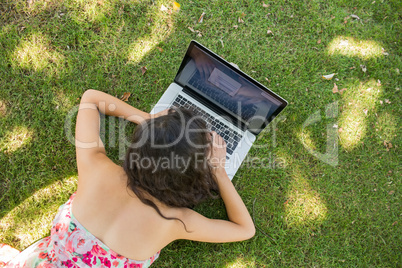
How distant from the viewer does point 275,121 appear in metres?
3.31

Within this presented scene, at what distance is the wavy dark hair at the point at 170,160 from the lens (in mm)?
1730

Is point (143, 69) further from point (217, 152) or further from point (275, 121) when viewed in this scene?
point (275, 121)

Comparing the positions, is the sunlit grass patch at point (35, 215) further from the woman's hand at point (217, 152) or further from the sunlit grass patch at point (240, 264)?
the sunlit grass patch at point (240, 264)

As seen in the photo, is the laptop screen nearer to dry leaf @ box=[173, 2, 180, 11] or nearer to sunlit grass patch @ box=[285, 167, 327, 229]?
sunlit grass patch @ box=[285, 167, 327, 229]

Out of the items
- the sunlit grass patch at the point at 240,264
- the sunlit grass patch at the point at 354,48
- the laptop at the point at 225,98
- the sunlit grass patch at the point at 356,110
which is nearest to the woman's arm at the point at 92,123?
the laptop at the point at 225,98

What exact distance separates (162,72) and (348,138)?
8.01ft

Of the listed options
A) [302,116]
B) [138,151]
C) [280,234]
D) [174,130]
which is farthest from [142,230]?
[302,116]

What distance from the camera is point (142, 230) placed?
1964mm

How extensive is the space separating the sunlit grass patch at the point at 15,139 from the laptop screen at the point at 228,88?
1.88 meters

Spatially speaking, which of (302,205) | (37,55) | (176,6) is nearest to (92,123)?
(37,55)

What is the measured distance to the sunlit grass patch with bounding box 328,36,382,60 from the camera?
140 inches

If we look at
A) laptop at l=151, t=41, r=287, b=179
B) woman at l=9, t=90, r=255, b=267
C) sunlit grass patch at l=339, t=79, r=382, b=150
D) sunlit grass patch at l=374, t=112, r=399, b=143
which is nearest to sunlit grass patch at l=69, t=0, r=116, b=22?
laptop at l=151, t=41, r=287, b=179

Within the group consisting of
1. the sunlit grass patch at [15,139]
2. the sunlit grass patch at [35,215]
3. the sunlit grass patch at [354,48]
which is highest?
the sunlit grass patch at [354,48]

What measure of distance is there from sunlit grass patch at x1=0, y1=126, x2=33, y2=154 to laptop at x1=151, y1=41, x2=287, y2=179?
1582 mm
